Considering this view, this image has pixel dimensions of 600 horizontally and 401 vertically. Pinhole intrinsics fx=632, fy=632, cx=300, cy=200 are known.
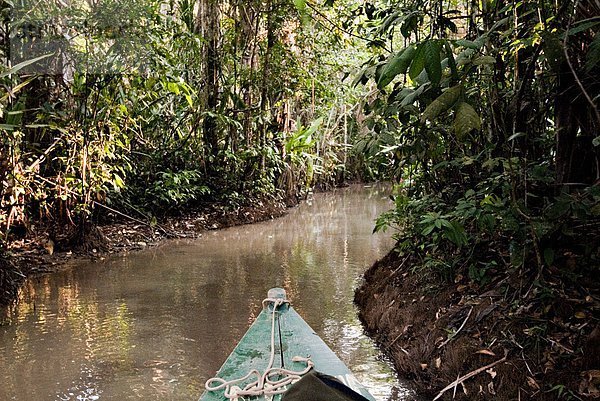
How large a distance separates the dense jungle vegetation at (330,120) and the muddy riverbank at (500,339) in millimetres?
23

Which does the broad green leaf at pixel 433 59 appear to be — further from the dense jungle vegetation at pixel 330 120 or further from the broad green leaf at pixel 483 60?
the broad green leaf at pixel 483 60

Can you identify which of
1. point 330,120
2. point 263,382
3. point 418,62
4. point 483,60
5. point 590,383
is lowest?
point 590,383

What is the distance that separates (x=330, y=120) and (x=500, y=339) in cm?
1216

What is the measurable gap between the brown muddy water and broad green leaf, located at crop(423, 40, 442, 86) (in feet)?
7.08

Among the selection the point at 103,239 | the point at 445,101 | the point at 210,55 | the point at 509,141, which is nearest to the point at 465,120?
the point at 445,101

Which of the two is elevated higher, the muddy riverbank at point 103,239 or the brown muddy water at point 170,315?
the muddy riverbank at point 103,239

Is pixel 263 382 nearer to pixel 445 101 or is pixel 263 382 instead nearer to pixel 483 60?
pixel 445 101

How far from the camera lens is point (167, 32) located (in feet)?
26.9

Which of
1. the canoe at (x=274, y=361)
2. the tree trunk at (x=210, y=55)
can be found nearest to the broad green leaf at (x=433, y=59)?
the canoe at (x=274, y=361)

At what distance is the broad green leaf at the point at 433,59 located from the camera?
2.28m

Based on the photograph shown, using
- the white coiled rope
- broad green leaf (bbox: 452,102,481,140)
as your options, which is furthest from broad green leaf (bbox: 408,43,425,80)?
the white coiled rope

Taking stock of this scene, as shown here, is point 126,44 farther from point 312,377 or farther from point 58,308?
point 312,377

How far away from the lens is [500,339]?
11.5 ft

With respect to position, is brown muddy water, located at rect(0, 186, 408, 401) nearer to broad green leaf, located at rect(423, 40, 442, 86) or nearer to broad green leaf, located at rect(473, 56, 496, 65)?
broad green leaf, located at rect(473, 56, 496, 65)
